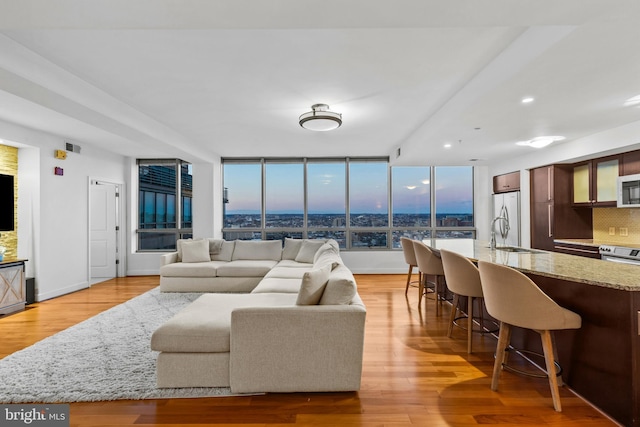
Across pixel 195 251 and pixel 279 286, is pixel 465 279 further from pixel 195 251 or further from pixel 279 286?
pixel 195 251

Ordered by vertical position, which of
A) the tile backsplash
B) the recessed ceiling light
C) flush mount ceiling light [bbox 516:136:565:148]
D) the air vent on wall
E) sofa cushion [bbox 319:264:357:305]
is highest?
the air vent on wall

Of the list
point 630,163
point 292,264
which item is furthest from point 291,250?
point 630,163

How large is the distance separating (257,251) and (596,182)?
5.31 m

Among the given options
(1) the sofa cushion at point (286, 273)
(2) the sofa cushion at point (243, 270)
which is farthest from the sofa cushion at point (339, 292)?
(2) the sofa cushion at point (243, 270)

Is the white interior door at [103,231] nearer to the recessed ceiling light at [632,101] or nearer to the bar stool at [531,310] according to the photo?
the bar stool at [531,310]

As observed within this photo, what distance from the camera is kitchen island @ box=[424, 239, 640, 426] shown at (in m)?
1.93

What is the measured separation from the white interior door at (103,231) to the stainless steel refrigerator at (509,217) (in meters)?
7.45

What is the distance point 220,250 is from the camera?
19.5 ft

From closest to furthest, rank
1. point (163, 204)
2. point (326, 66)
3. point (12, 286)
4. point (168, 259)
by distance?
point (326, 66) → point (12, 286) → point (168, 259) → point (163, 204)

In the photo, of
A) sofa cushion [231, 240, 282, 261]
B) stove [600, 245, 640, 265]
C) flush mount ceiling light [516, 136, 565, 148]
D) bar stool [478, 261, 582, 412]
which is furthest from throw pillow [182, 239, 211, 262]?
stove [600, 245, 640, 265]

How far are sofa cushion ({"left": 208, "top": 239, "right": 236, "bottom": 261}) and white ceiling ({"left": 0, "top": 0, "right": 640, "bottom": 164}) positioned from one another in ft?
6.44

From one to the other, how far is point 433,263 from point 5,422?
3967 mm

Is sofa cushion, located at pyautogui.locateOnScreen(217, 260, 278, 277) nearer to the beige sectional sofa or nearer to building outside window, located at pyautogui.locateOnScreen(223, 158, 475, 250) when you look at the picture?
building outside window, located at pyautogui.locateOnScreen(223, 158, 475, 250)

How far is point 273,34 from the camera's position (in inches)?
92.7
